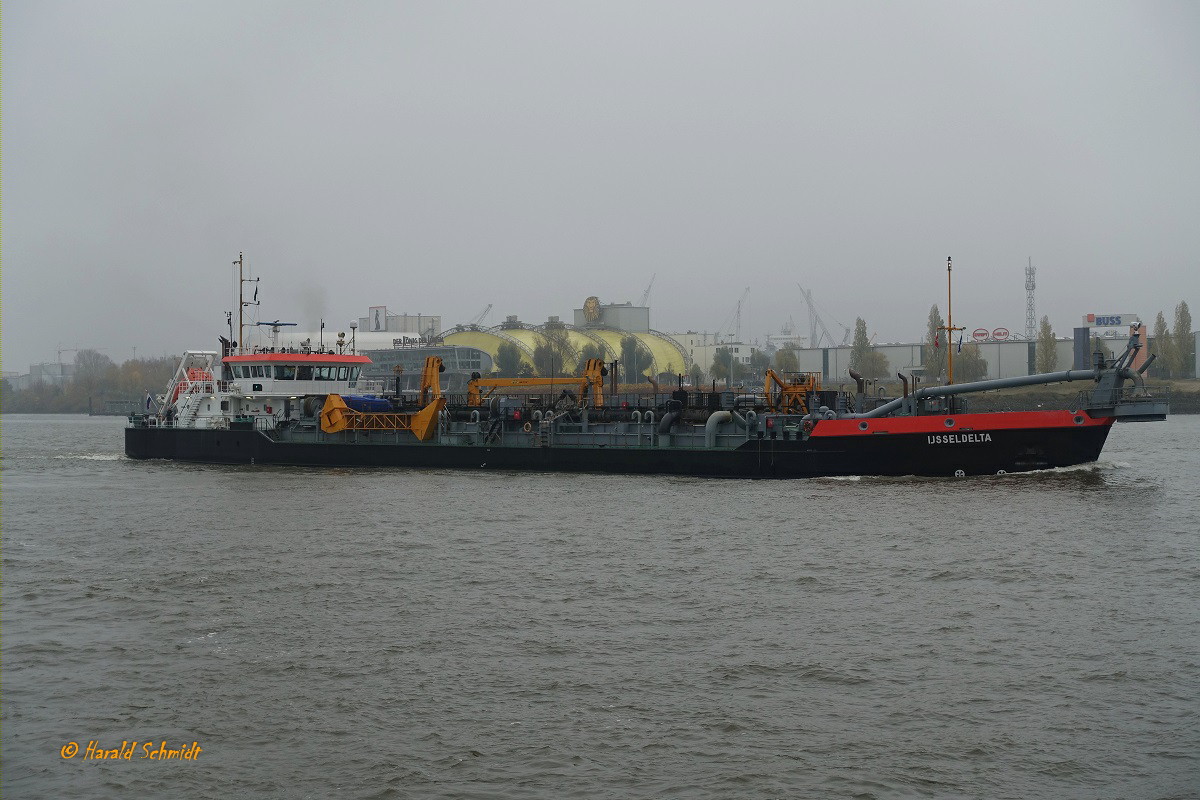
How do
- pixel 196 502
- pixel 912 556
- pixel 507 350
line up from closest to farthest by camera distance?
Answer: pixel 912 556 → pixel 196 502 → pixel 507 350

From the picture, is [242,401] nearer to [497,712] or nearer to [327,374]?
[327,374]

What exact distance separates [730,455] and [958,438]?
8797mm

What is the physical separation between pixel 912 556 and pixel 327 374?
38464 millimetres

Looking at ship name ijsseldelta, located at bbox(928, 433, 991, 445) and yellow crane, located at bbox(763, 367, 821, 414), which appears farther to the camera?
yellow crane, located at bbox(763, 367, 821, 414)

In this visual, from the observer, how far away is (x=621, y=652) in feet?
58.0

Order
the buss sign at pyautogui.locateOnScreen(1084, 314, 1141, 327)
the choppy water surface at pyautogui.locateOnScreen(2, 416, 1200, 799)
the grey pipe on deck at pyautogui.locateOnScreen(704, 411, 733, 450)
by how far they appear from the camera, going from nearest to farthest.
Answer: the choppy water surface at pyautogui.locateOnScreen(2, 416, 1200, 799), the grey pipe on deck at pyautogui.locateOnScreen(704, 411, 733, 450), the buss sign at pyautogui.locateOnScreen(1084, 314, 1141, 327)

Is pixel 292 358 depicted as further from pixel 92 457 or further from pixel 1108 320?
pixel 1108 320

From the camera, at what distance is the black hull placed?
126ft

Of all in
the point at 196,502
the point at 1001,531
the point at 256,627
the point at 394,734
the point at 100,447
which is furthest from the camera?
the point at 100,447

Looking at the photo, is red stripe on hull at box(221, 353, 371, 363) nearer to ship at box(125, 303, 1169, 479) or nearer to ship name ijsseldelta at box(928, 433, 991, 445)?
ship at box(125, 303, 1169, 479)

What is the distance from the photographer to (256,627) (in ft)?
64.5

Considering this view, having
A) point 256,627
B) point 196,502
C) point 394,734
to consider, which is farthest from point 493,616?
point 196,502

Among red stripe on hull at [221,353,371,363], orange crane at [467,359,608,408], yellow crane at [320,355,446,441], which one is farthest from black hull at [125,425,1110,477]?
orange crane at [467,359,608,408]

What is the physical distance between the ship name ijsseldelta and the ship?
4 centimetres
